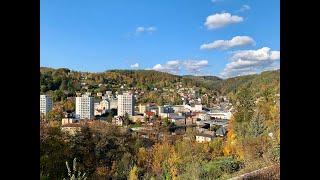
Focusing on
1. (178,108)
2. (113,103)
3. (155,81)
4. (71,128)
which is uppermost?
(155,81)

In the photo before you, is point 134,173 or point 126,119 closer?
point 134,173

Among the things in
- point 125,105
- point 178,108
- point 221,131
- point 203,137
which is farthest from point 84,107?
point 221,131

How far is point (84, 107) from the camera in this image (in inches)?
276

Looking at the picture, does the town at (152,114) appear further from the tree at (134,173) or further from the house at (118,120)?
the tree at (134,173)

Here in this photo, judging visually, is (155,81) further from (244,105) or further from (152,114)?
(244,105)

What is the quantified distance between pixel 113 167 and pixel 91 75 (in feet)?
7.73

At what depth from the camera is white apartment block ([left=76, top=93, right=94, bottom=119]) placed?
22.9 ft

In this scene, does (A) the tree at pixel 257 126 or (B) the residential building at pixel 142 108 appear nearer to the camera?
(A) the tree at pixel 257 126

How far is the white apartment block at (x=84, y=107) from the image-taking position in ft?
22.9

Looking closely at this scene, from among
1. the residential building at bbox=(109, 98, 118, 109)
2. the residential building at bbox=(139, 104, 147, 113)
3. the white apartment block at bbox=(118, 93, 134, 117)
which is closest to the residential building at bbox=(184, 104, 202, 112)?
the residential building at bbox=(139, 104, 147, 113)

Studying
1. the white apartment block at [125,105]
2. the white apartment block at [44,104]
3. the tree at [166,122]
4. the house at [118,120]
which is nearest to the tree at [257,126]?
the tree at [166,122]
